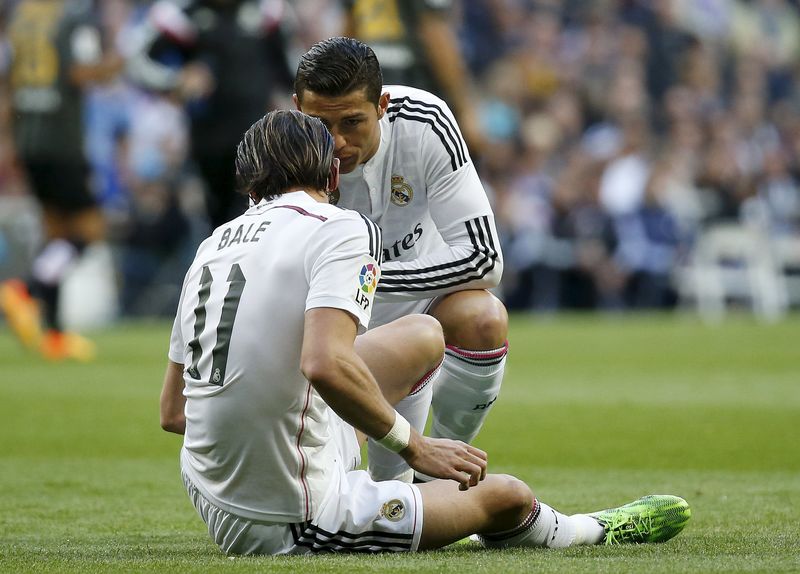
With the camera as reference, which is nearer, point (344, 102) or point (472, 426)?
point (344, 102)

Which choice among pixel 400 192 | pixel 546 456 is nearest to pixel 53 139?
pixel 546 456

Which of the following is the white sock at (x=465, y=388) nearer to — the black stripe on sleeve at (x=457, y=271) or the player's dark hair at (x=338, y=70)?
the black stripe on sleeve at (x=457, y=271)

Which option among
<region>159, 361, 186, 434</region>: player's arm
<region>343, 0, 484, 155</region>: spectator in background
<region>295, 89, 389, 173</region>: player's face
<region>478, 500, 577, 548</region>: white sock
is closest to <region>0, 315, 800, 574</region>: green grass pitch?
<region>478, 500, 577, 548</region>: white sock

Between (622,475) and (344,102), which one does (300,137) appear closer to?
(344,102)

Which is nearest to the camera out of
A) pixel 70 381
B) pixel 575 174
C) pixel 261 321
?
pixel 261 321

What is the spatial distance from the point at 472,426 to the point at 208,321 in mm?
1598

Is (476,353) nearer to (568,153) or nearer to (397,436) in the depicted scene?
(397,436)

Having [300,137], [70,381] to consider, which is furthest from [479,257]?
[70,381]

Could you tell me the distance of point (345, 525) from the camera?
12.6ft

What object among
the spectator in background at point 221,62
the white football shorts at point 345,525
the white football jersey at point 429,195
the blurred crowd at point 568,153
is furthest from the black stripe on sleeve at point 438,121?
the blurred crowd at point 568,153

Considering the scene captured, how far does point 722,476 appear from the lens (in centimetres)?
591

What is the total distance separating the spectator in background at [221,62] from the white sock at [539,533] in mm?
6809

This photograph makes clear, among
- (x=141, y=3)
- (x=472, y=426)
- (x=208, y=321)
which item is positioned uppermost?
(x=141, y=3)

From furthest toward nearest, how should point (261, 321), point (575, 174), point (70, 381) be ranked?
point (575, 174) < point (70, 381) < point (261, 321)
